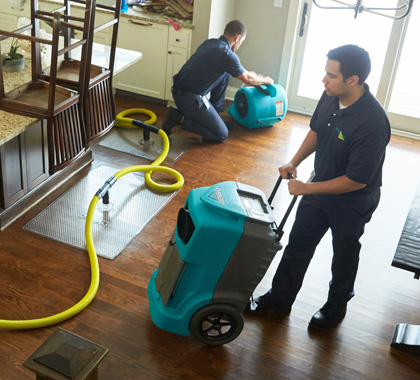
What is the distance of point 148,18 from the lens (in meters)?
5.29

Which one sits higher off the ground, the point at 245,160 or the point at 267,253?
the point at 267,253

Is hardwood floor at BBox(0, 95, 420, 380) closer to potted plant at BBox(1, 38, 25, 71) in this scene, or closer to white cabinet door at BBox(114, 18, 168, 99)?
potted plant at BBox(1, 38, 25, 71)

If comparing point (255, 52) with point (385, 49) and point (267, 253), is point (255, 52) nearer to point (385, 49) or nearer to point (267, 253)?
point (385, 49)

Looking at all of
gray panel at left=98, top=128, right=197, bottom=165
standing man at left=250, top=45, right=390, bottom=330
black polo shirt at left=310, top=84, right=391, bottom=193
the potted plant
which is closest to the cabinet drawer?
gray panel at left=98, top=128, right=197, bottom=165

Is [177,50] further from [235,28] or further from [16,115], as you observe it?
[16,115]

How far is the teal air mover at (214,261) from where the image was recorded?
2.42 metres

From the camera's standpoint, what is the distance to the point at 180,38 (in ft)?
17.4

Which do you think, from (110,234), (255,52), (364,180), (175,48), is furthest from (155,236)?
(255,52)

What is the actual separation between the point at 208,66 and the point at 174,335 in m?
2.61

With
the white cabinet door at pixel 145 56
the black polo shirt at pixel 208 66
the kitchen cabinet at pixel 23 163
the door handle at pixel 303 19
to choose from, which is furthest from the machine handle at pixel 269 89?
the kitchen cabinet at pixel 23 163

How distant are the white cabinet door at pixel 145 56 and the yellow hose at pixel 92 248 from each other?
95cm

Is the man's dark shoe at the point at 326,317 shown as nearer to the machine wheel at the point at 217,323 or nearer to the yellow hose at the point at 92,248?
the machine wheel at the point at 217,323

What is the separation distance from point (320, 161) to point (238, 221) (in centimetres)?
57

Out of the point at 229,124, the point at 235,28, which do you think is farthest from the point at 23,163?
the point at 229,124
